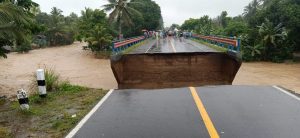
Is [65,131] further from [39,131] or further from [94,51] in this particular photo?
[94,51]

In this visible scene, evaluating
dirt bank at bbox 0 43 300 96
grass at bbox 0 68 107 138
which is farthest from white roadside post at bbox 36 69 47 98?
dirt bank at bbox 0 43 300 96

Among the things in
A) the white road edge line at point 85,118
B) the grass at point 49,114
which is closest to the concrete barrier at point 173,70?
the grass at point 49,114

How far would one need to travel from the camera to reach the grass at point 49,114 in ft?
20.0

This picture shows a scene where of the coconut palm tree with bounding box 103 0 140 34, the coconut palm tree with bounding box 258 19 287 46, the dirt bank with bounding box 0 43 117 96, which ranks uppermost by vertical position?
the coconut palm tree with bounding box 103 0 140 34

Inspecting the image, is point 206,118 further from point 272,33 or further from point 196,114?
point 272,33

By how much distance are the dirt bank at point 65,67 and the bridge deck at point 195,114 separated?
2178cm

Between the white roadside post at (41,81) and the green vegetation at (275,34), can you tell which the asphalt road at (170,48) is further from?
the green vegetation at (275,34)

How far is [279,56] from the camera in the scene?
4503cm

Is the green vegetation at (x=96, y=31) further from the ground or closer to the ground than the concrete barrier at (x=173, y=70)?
further from the ground

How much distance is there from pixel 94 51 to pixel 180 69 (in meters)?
38.7

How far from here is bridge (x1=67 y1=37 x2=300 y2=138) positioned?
222 inches

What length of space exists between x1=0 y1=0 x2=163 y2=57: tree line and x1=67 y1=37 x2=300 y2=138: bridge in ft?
14.5

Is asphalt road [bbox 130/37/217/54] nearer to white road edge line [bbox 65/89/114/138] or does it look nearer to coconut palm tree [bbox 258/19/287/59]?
white road edge line [bbox 65/89/114/138]

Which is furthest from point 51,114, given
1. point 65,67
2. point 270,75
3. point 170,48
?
point 65,67
